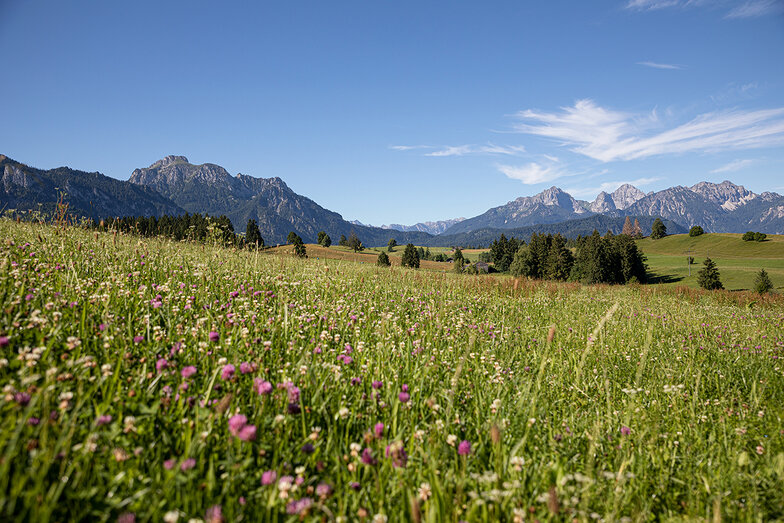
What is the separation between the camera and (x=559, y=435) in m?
2.91

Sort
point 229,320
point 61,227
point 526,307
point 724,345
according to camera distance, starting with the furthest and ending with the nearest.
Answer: point 526,307 → point 61,227 → point 724,345 → point 229,320

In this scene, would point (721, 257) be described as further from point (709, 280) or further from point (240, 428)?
point (240, 428)

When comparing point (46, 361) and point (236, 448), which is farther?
point (46, 361)

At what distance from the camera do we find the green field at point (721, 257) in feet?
197

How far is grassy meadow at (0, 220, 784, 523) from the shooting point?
165 centimetres

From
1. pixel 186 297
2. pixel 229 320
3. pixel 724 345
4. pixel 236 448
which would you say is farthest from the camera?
pixel 724 345

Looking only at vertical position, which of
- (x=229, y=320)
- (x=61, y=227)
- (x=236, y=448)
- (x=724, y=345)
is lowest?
(x=724, y=345)

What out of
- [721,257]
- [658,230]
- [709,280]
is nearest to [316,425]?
[709,280]

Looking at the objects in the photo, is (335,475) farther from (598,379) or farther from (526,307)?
(526,307)

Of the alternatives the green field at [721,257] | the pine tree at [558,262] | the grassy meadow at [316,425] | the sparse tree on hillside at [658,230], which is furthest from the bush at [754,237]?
the grassy meadow at [316,425]

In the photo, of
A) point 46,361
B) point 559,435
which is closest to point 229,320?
point 46,361

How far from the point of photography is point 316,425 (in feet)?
8.25

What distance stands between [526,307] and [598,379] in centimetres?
612

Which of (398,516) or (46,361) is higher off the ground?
(46,361)
